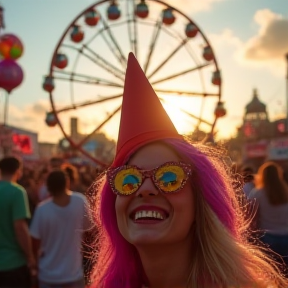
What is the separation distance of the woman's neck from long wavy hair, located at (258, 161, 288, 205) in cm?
354

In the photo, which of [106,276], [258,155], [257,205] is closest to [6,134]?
[257,205]

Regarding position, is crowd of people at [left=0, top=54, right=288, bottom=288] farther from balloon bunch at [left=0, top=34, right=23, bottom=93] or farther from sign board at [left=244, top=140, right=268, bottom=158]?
sign board at [left=244, top=140, right=268, bottom=158]

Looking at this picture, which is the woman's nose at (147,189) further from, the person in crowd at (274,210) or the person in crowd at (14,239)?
the person in crowd at (274,210)

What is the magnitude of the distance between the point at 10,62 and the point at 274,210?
5.96 m

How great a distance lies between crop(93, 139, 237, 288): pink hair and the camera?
175 centimetres

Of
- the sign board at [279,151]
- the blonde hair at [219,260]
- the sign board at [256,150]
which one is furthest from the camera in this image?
the sign board at [256,150]

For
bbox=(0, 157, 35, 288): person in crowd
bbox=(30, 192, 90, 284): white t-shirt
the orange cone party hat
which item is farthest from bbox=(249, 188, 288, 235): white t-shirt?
the orange cone party hat

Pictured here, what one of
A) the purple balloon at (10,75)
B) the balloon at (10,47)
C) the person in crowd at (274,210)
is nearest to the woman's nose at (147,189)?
the person in crowd at (274,210)

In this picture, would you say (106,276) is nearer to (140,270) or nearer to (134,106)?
(140,270)

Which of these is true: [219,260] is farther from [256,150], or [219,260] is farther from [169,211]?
[256,150]

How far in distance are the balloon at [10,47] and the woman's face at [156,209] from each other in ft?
27.3

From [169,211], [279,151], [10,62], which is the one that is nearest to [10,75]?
[10,62]

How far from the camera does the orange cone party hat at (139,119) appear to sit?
70.2 inches

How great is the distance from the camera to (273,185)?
5125 mm
